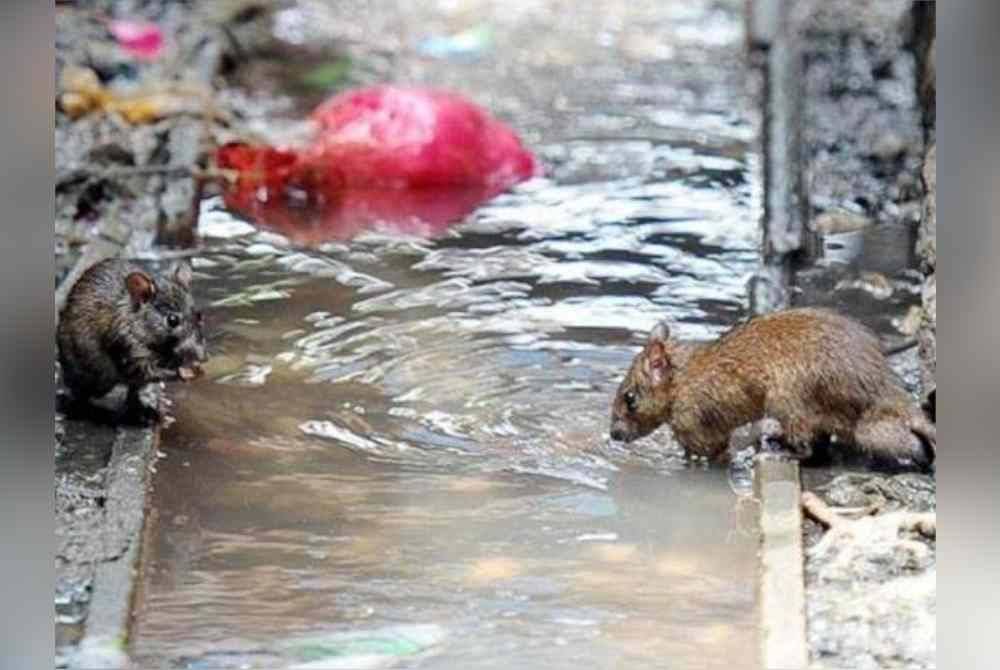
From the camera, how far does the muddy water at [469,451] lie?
528cm

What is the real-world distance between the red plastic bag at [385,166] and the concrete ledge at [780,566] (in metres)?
2.21

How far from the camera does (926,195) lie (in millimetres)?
6906

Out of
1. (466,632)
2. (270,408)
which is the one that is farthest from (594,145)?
(466,632)

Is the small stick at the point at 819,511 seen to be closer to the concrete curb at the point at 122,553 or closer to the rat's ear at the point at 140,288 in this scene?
the concrete curb at the point at 122,553

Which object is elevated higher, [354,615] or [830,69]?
[830,69]

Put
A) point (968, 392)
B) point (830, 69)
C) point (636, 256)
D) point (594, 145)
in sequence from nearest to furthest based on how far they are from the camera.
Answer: point (968, 392), point (636, 256), point (594, 145), point (830, 69)

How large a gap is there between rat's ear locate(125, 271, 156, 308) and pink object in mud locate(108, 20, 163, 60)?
3.17 metres

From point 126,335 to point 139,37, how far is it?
140 inches

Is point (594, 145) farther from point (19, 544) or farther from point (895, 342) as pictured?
point (19, 544)

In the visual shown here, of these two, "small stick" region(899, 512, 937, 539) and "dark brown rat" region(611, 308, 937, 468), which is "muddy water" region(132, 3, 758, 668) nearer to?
"dark brown rat" region(611, 308, 937, 468)

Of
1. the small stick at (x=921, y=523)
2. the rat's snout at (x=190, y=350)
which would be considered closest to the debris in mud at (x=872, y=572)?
the small stick at (x=921, y=523)

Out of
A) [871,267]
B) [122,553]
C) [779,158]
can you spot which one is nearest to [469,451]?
[122,553]

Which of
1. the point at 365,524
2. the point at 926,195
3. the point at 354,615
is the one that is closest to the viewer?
the point at 354,615

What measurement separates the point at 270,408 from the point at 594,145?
97.9 inches
